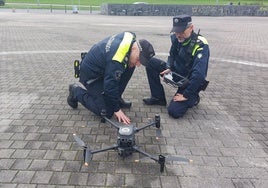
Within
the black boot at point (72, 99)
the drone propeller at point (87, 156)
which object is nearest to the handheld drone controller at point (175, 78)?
the black boot at point (72, 99)

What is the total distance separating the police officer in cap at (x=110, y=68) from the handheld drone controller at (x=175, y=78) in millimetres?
771

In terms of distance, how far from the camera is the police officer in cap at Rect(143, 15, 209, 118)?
15.3 ft

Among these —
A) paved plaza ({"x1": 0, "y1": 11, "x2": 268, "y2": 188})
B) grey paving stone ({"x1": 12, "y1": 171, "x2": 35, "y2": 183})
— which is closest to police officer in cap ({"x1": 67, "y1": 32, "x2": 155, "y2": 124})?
paved plaza ({"x1": 0, "y1": 11, "x2": 268, "y2": 188})

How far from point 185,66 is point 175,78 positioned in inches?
11.4

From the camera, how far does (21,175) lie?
10.5ft

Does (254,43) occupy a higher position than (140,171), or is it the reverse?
(254,43)

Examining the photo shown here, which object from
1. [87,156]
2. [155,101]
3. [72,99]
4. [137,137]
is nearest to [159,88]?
[155,101]

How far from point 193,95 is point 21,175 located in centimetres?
280

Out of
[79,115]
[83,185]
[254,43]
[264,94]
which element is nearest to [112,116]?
[79,115]

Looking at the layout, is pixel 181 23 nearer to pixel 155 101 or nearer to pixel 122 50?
pixel 122 50

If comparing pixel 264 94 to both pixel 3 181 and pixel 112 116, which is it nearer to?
pixel 112 116

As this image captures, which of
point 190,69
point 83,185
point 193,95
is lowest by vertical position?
point 83,185

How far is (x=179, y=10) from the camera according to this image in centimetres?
2877

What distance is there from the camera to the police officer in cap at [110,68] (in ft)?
12.9
